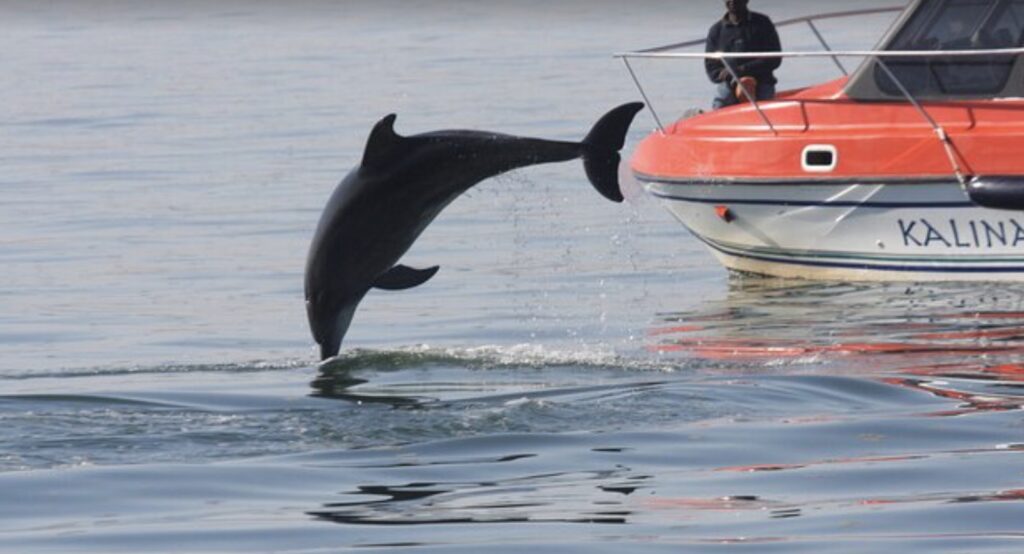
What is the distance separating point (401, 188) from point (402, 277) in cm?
43

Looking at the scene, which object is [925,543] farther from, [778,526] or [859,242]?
[859,242]

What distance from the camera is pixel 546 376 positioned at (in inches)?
541

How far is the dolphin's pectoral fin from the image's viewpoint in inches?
Result: 495

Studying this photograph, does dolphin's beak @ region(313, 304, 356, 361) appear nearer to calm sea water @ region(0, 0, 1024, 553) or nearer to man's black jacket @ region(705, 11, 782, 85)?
calm sea water @ region(0, 0, 1024, 553)

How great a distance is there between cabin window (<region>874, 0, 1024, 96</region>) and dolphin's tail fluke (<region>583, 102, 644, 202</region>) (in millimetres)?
5085

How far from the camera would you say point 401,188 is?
12.6 meters

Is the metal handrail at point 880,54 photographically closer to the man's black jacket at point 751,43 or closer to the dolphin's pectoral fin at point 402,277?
the man's black jacket at point 751,43

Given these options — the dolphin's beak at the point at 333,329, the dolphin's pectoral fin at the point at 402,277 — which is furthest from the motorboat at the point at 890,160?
the dolphin's pectoral fin at the point at 402,277

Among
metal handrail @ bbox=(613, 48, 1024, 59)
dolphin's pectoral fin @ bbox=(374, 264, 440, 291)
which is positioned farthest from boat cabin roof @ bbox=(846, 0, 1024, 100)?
dolphin's pectoral fin @ bbox=(374, 264, 440, 291)

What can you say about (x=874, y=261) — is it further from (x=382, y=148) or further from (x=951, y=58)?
(x=382, y=148)

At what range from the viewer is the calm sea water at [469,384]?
10.1 m

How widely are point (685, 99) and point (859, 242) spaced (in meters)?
15.9

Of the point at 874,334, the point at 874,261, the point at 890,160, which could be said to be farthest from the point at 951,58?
the point at 874,334

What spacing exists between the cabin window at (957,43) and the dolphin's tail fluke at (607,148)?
5.09m
